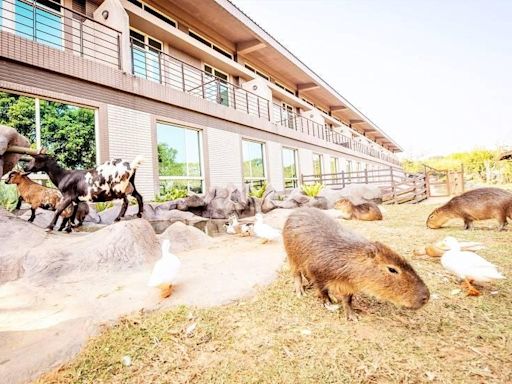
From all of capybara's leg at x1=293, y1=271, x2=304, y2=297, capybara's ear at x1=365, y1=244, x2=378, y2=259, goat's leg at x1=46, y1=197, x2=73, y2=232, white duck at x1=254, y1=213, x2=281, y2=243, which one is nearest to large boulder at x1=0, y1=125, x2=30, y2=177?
goat's leg at x1=46, y1=197, x2=73, y2=232

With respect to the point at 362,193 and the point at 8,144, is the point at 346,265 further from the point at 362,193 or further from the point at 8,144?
the point at 362,193

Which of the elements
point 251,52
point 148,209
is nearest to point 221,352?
point 148,209

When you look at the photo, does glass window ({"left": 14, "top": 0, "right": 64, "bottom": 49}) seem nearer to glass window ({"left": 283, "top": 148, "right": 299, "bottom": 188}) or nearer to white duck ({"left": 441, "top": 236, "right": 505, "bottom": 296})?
white duck ({"left": 441, "top": 236, "right": 505, "bottom": 296})

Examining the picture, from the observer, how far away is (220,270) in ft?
11.0

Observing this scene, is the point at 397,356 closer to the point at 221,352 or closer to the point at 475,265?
the point at 221,352

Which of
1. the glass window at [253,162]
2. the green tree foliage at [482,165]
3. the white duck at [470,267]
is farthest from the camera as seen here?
the green tree foliage at [482,165]

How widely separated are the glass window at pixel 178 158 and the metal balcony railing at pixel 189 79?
176cm

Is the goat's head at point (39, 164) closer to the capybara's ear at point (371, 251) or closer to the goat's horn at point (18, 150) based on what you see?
the goat's horn at point (18, 150)

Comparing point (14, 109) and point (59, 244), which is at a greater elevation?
point (14, 109)

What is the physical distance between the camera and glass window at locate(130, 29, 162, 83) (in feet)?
33.1

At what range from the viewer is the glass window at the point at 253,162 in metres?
14.5

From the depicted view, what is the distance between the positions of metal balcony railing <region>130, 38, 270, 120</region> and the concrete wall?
175 centimetres

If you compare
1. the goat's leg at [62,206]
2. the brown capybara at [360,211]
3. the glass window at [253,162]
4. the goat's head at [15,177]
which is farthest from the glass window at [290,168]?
the goat's head at [15,177]

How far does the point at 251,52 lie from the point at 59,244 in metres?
15.4
